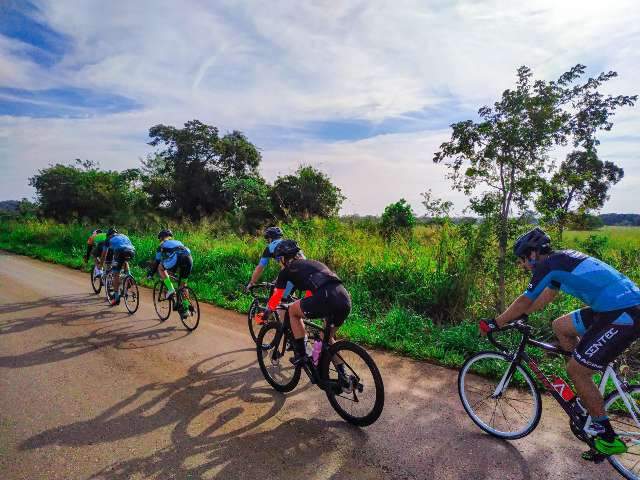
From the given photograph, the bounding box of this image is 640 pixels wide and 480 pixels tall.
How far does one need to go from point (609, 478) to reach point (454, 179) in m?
4.88

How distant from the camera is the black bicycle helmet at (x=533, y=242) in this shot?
356cm

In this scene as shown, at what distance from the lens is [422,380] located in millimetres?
5031

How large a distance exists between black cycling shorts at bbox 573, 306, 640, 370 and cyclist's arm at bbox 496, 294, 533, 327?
505mm

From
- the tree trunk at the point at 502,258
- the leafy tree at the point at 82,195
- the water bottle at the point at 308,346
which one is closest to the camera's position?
the water bottle at the point at 308,346

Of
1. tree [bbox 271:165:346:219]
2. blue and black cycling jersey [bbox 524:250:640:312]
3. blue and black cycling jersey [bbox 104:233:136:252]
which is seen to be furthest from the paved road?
tree [bbox 271:165:346:219]

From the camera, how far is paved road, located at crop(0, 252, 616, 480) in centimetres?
329

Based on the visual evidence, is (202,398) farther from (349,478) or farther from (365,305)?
(365,305)

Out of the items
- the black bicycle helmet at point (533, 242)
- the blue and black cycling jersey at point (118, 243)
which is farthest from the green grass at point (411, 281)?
the black bicycle helmet at point (533, 242)

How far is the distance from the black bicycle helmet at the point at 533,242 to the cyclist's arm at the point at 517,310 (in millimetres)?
446

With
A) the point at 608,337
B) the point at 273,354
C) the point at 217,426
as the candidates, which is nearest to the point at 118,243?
the point at 273,354

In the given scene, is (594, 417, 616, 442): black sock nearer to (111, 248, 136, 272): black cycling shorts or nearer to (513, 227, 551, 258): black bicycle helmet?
(513, 227, 551, 258): black bicycle helmet

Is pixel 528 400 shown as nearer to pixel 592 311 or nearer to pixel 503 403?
pixel 503 403

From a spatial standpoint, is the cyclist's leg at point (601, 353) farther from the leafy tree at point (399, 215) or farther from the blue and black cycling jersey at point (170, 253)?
the leafy tree at point (399, 215)

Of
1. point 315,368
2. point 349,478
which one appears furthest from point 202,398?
point 349,478
